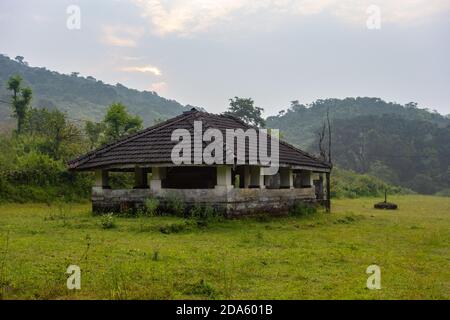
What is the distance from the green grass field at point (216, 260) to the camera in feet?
19.2

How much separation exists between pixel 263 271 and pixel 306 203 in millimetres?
11061

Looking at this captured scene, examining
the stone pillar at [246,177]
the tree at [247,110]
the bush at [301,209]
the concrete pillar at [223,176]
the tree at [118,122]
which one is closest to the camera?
the concrete pillar at [223,176]

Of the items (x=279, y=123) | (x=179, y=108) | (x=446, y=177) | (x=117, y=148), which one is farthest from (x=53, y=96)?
(x=117, y=148)

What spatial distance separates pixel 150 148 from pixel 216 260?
24.7 feet

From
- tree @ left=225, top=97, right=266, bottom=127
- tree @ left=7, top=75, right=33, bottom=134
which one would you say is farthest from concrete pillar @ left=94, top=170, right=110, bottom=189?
tree @ left=225, top=97, right=266, bottom=127

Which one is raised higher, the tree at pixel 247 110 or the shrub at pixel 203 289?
the tree at pixel 247 110

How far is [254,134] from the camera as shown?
16922mm

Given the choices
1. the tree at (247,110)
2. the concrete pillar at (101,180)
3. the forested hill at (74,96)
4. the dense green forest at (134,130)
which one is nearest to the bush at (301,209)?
the concrete pillar at (101,180)

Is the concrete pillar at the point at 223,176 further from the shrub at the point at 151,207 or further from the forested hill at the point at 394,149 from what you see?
the forested hill at the point at 394,149

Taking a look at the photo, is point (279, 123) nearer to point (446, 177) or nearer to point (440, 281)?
point (446, 177)

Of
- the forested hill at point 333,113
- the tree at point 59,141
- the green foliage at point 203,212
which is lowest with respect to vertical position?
the green foliage at point 203,212

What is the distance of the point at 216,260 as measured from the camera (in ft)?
25.9

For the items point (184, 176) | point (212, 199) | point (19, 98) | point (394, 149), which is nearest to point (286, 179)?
point (184, 176)

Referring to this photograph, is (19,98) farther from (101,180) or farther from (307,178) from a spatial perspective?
(307,178)
